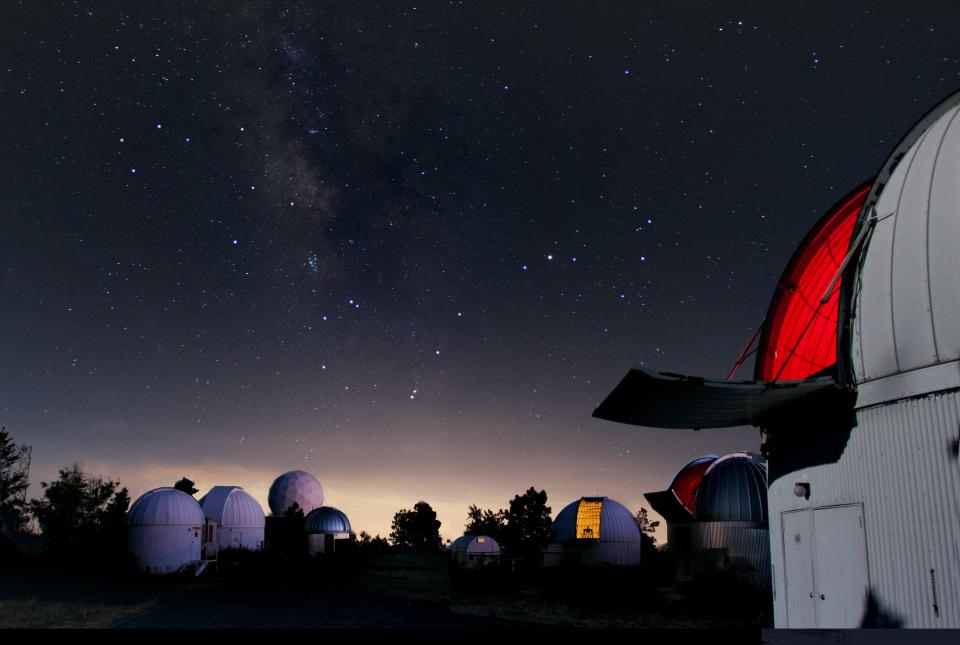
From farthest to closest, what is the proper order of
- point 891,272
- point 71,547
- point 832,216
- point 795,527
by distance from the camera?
point 71,547, point 832,216, point 795,527, point 891,272

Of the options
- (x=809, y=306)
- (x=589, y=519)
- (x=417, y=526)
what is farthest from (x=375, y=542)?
(x=809, y=306)

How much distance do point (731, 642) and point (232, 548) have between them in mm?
43634

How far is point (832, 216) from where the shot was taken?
1142cm

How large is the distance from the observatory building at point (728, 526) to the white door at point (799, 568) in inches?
534

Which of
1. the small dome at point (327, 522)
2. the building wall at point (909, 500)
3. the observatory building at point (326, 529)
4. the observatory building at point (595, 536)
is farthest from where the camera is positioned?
the small dome at point (327, 522)

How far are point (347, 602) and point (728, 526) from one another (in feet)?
44.9

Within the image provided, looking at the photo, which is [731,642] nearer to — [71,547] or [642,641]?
[642,641]

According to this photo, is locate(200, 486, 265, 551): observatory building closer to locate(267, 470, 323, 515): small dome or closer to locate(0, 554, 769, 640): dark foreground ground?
locate(0, 554, 769, 640): dark foreground ground

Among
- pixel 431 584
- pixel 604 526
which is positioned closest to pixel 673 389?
pixel 431 584

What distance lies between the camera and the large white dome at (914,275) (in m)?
7.23

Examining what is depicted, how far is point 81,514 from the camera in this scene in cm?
4609

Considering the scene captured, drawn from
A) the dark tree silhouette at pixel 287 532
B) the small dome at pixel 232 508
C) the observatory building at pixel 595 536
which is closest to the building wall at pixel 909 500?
the observatory building at pixel 595 536

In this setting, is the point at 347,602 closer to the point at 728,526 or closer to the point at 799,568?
the point at 728,526

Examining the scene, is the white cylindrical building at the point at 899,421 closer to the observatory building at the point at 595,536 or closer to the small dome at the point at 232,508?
the observatory building at the point at 595,536
